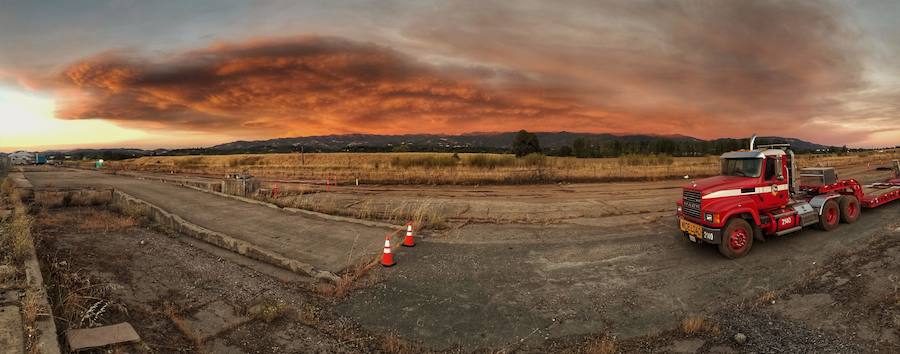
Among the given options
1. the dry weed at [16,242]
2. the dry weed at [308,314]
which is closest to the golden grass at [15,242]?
the dry weed at [16,242]

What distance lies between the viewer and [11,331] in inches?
199

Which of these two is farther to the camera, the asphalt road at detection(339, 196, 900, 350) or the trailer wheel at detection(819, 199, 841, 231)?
the trailer wheel at detection(819, 199, 841, 231)

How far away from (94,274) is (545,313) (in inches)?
374

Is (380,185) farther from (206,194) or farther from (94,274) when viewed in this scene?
(94,274)

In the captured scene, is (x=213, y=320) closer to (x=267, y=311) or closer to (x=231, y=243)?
(x=267, y=311)

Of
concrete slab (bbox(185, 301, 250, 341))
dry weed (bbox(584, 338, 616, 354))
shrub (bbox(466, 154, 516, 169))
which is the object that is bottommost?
concrete slab (bbox(185, 301, 250, 341))

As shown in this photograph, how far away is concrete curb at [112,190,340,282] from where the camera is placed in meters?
8.73

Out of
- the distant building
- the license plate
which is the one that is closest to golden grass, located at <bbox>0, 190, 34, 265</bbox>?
the license plate

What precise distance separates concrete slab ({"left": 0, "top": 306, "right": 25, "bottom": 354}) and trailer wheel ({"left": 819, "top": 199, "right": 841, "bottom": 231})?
54.5ft

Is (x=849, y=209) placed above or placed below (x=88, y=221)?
above

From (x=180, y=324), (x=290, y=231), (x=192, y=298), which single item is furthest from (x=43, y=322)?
(x=290, y=231)

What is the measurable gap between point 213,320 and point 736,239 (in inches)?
438

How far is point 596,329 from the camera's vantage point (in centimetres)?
623

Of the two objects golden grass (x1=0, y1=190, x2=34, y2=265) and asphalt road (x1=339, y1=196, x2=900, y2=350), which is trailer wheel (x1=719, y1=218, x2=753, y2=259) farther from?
golden grass (x1=0, y1=190, x2=34, y2=265)
